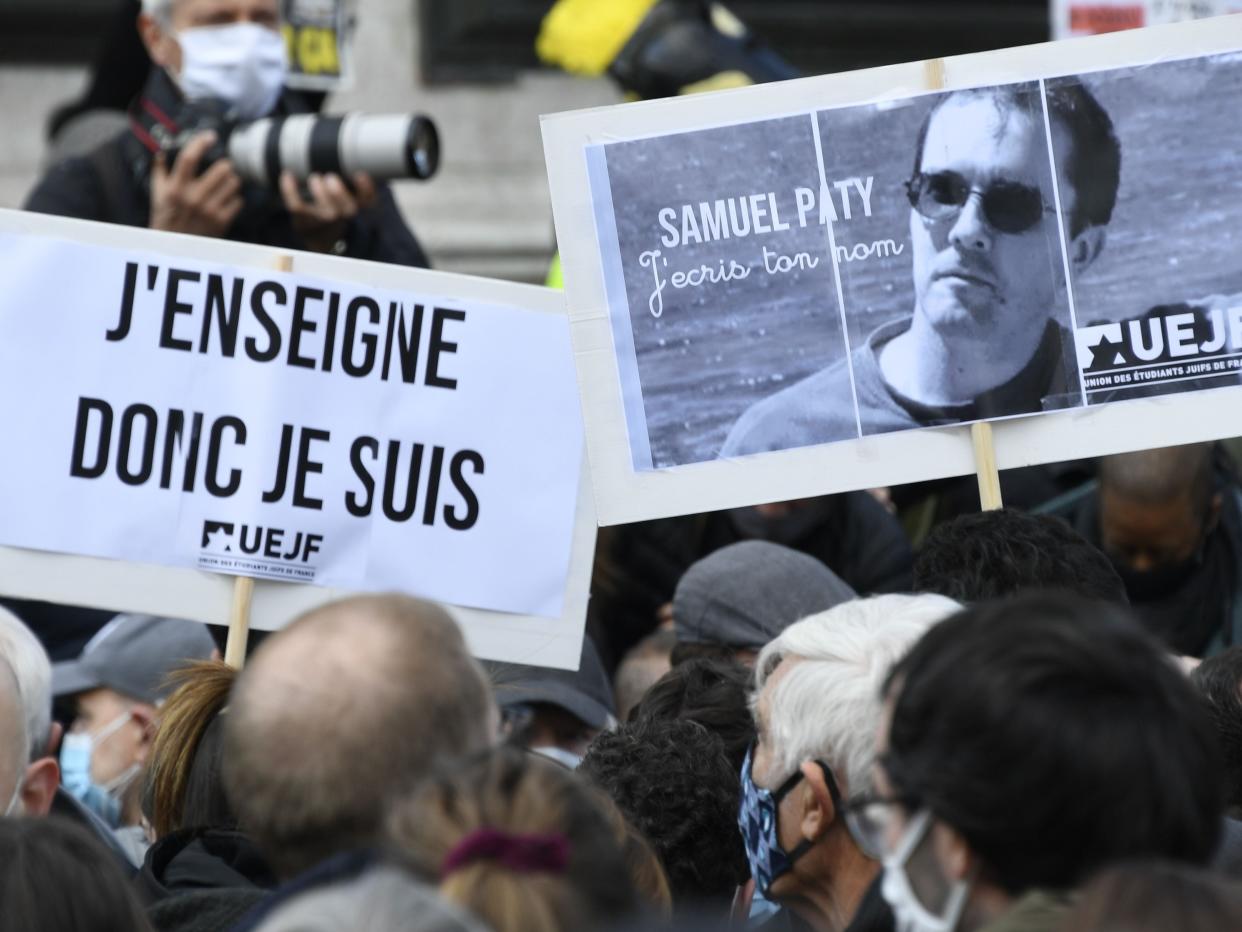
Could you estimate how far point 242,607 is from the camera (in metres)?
3.55

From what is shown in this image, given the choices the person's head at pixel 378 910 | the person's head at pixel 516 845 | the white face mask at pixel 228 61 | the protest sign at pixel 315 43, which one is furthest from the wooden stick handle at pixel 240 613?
the protest sign at pixel 315 43

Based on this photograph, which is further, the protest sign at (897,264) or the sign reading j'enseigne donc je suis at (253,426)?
the sign reading j'enseigne donc je suis at (253,426)

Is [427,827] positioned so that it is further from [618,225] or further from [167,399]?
[167,399]

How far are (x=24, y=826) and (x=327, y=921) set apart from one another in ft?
1.80

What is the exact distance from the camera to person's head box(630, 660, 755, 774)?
3.10 metres

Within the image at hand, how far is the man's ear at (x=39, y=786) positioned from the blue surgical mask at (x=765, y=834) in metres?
1.03

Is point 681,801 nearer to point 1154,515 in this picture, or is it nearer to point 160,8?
point 1154,515

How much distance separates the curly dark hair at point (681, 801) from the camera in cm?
280

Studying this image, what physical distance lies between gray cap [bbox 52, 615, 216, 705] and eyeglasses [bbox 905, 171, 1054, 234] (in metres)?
1.90

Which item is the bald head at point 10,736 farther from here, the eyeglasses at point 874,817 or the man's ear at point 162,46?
the man's ear at point 162,46

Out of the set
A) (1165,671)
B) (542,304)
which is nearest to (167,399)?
(542,304)

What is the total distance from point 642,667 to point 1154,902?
9.01 ft

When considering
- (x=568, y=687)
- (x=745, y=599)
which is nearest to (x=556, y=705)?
(x=568, y=687)

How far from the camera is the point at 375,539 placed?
11.7 ft
